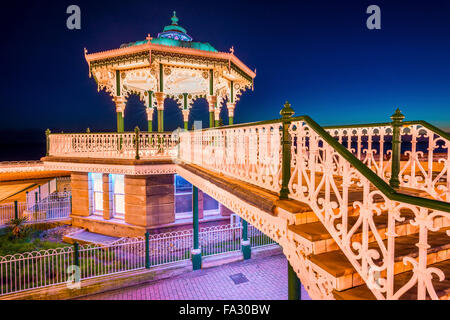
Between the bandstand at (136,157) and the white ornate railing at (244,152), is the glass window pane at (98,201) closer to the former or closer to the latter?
the bandstand at (136,157)

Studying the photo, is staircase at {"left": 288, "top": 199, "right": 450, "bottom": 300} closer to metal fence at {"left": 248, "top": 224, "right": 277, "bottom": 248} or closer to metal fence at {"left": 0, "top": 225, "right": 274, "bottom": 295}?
metal fence at {"left": 0, "top": 225, "right": 274, "bottom": 295}

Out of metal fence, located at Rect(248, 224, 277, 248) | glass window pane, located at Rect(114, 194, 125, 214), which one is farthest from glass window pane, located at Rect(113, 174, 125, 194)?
metal fence, located at Rect(248, 224, 277, 248)

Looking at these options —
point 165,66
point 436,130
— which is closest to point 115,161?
point 165,66

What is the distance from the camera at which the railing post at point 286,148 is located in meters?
3.20

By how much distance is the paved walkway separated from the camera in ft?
26.3

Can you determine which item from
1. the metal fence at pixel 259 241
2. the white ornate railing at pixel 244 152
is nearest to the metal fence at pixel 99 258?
the metal fence at pixel 259 241

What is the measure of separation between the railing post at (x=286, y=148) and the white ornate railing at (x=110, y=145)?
817 centimetres

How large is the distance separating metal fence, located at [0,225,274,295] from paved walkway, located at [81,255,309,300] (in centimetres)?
83

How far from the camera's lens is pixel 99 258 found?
32.9 ft

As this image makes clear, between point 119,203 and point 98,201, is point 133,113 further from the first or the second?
point 119,203

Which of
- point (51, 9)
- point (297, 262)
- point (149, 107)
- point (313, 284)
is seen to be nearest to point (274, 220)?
point (297, 262)

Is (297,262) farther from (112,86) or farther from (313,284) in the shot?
(112,86)
